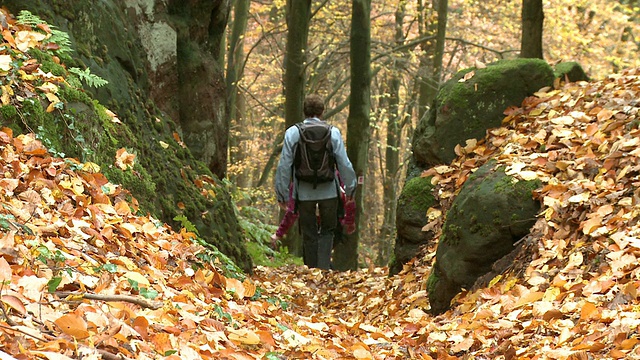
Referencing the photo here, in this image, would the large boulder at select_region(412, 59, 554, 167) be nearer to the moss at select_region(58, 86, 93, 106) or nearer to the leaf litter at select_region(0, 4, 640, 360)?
the leaf litter at select_region(0, 4, 640, 360)

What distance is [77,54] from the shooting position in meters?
6.03

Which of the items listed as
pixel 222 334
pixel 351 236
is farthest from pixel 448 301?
pixel 351 236

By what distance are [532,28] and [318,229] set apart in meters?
3.88

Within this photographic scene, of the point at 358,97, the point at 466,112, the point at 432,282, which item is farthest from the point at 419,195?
the point at 358,97

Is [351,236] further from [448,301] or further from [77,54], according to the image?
[77,54]

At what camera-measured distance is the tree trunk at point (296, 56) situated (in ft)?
40.1

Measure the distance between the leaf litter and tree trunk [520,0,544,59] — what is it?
6.15 feet

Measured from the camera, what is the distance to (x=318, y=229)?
895cm

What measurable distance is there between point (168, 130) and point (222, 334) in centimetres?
457

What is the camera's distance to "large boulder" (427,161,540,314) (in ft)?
18.4

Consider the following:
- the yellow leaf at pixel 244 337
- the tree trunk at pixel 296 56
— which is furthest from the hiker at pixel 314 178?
the yellow leaf at pixel 244 337

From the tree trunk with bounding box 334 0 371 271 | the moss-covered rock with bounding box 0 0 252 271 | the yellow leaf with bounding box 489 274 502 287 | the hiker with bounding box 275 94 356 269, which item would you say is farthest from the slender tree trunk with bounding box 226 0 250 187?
the yellow leaf with bounding box 489 274 502 287

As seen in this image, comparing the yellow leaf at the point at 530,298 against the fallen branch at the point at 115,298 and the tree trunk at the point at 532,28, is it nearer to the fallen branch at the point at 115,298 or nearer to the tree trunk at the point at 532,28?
the fallen branch at the point at 115,298

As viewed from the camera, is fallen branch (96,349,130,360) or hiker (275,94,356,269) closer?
fallen branch (96,349,130,360)
